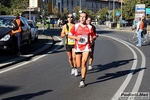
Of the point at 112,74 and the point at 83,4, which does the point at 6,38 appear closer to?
the point at 112,74

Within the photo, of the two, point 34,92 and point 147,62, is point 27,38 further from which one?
point 34,92

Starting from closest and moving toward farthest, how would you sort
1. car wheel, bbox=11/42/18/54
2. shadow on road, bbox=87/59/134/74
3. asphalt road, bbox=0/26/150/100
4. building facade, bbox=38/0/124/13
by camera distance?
1. asphalt road, bbox=0/26/150/100
2. shadow on road, bbox=87/59/134/74
3. car wheel, bbox=11/42/18/54
4. building facade, bbox=38/0/124/13

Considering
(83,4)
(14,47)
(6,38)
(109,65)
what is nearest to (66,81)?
(109,65)

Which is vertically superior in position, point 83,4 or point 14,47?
point 83,4

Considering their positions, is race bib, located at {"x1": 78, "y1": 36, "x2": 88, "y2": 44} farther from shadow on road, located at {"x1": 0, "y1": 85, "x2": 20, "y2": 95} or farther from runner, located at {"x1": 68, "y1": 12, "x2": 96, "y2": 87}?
shadow on road, located at {"x1": 0, "y1": 85, "x2": 20, "y2": 95}

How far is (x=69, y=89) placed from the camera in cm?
812

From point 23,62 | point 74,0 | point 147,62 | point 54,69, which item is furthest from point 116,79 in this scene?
point 74,0

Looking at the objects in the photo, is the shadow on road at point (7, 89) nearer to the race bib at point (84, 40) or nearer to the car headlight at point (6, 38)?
the race bib at point (84, 40)

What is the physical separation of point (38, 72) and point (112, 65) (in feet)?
9.44

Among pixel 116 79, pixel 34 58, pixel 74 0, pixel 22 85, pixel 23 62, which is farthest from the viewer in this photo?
pixel 74 0

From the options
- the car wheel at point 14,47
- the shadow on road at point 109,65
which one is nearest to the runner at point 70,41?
the shadow on road at point 109,65

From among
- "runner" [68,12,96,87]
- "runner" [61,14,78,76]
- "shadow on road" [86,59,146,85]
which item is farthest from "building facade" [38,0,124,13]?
"runner" [68,12,96,87]

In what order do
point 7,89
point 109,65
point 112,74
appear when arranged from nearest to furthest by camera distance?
point 7,89, point 112,74, point 109,65

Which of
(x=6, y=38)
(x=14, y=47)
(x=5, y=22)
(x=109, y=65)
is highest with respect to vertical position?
(x=5, y=22)
